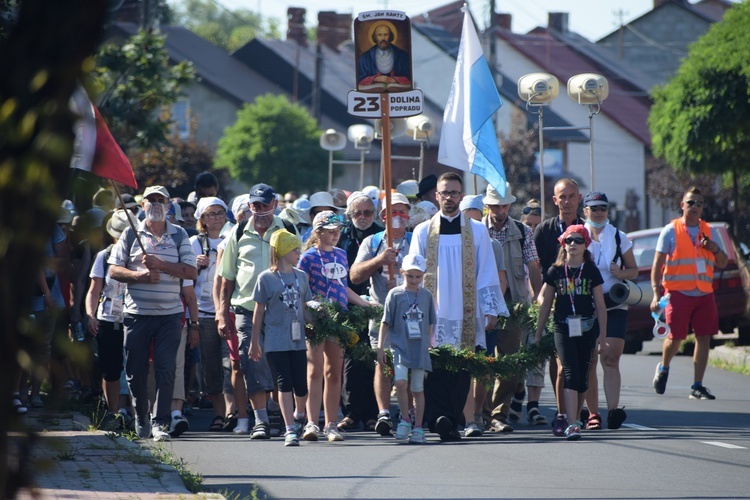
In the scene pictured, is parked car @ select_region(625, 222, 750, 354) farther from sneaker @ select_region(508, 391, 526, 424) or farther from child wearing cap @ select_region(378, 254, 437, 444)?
child wearing cap @ select_region(378, 254, 437, 444)

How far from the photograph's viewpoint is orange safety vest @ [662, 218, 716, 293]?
13812 millimetres

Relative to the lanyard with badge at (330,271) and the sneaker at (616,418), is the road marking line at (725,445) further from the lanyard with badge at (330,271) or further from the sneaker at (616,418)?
the lanyard with badge at (330,271)

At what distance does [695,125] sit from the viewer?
2044 centimetres

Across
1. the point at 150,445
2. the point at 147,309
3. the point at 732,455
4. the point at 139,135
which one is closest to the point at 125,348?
the point at 147,309

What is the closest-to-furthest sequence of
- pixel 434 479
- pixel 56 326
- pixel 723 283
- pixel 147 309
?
pixel 56 326 → pixel 434 479 → pixel 147 309 → pixel 723 283

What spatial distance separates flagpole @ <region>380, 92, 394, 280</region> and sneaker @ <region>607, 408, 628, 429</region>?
223 centimetres

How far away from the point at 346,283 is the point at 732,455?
3517 millimetres

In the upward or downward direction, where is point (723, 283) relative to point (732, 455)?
upward

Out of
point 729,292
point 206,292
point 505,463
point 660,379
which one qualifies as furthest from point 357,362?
point 729,292

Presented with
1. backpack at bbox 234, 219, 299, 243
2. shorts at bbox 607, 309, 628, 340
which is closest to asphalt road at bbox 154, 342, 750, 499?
shorts at bbox 607, 309, 628, 340

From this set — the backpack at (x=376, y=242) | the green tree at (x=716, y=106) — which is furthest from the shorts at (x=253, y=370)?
the green tree at (x=716, y=106)

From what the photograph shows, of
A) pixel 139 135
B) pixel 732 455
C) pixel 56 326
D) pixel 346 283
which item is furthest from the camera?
pixel 139 135

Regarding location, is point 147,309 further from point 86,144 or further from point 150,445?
point 86,144

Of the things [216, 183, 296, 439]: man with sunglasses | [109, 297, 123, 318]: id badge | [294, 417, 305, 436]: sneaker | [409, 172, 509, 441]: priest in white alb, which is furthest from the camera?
[109, 297, 123, 318]: id badge
